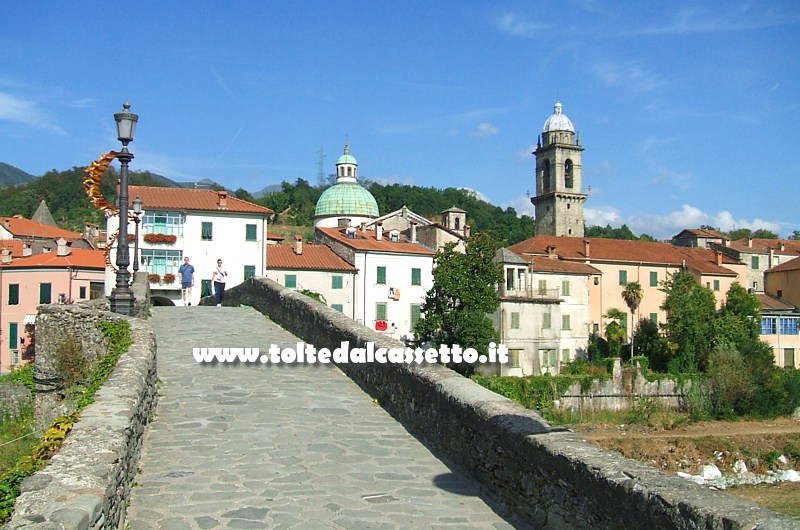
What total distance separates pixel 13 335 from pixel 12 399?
2997 cm

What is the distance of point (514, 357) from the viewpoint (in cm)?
5419

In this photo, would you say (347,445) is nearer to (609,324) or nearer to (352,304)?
(352,304)

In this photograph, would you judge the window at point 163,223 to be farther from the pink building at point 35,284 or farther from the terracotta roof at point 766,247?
the terracotta roof at point 766,247

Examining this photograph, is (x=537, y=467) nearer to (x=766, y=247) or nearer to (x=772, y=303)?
(x=772, y=303)

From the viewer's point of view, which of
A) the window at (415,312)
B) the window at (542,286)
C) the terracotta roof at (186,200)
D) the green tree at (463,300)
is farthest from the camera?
the window at (415,312)

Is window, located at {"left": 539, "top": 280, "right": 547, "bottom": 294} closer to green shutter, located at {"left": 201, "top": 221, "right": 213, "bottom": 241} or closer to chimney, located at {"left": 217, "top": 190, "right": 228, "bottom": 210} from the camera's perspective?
chimney, located at {"left": 217, "top": 190, "right": 228, "bottom": 210}

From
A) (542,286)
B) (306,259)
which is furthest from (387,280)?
(542,286)

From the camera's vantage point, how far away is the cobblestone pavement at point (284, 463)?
22.3 ft

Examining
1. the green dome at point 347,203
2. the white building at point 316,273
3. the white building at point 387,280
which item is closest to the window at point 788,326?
the white building at point 387,280

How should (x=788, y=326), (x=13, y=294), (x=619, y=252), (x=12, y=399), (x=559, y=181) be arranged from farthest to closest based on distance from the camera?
1. (x=559, y=181)
2. (x=619, y=252)
3. (x=788, y=326)
4. (x=13, y=294)
5. (x=12, y=399)

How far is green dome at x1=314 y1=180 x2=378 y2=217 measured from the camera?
2948 inches

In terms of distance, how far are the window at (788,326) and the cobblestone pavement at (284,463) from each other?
62.8 meters

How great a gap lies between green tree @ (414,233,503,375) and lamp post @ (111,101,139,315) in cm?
3316

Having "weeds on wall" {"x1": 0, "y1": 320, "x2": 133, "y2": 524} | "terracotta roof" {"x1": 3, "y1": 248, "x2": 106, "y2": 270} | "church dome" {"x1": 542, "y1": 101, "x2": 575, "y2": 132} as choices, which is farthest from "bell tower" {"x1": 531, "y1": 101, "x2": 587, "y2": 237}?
"weeds on wall" {"x1": 0, "y1": 320, "x2": 133, "y2": 524}
